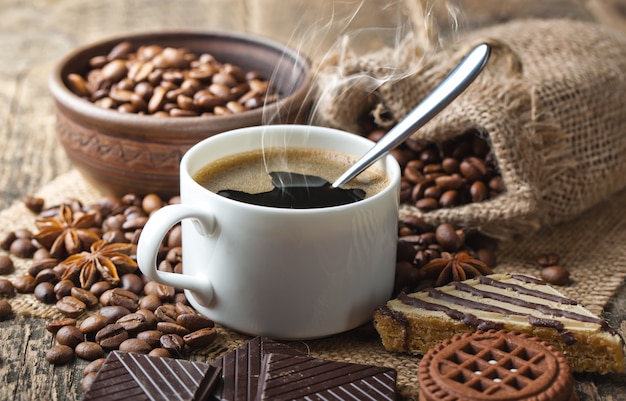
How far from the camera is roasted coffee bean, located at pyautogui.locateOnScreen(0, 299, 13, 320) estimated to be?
1.67 meters

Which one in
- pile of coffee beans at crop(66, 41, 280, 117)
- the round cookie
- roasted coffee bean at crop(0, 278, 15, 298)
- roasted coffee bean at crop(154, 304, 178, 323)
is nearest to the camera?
the round cookie

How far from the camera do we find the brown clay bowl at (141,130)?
6.58 feet

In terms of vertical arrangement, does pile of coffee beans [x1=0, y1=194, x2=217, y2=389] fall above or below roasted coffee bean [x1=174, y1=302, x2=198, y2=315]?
below

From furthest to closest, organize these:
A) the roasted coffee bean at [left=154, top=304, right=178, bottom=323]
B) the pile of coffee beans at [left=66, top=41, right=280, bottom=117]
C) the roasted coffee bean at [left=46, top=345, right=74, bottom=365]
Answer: the pile of coffee beans at [left=66, top=41, right=280, bottom=117], the roasted coffee bean at [left=154, top=304, right=178, bottom=323], the roasted coffee bean at [left=46, top=345, right=74, bottom=365]

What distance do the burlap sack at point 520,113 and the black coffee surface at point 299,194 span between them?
14.6 inches

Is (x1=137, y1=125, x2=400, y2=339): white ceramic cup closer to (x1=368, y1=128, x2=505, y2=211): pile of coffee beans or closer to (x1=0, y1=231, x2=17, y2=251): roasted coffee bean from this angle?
(x1=368, y1=128, x2=505, y2=211): pile of coffee beans

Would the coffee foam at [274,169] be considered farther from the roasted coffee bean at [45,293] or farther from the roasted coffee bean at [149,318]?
the roasted coffee bean at [45,293]

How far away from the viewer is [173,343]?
1554mm

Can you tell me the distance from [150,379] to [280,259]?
314 millimetres

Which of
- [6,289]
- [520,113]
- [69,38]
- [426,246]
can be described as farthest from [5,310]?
[69,38]

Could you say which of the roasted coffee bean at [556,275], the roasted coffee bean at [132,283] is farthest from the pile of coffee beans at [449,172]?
the roasted coffee bean at [132,283]

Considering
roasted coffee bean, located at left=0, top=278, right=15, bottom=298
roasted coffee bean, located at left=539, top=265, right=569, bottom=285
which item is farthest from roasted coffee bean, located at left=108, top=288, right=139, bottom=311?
roasted coffee bean, located at left=539, top=265, right=569, bottom=285

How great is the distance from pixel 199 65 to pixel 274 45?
0.74 feet

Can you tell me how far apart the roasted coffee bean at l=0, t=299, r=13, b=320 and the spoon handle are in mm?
710
